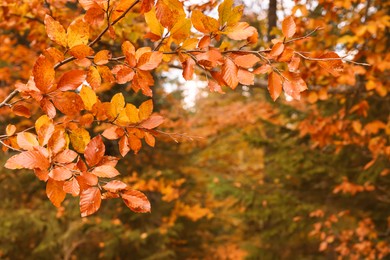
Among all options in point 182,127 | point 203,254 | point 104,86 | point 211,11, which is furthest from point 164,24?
point 203,254

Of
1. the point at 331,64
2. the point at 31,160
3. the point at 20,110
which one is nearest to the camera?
the point at 31,160

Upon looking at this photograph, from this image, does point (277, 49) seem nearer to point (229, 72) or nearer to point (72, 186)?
point (229, 72)

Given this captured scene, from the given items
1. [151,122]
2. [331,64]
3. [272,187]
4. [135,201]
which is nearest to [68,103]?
[151,122]

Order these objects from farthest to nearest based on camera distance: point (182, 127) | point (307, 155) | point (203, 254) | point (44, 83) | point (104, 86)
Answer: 1. point (203, 254)
2. point (182, 127)
3. point (307, 155)
4. point (104, 86)
5. point (44, 83)

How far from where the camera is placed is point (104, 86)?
515 cm

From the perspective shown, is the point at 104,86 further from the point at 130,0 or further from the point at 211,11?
the point at 130,0

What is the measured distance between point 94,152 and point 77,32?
1.15 feet

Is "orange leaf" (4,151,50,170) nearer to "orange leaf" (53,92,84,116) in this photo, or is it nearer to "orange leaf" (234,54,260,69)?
"orange leaf" (53,92,84,116)

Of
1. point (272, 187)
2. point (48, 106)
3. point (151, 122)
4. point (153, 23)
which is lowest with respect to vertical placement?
point (272, 187)

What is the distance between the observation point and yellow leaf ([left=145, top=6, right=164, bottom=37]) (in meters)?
1.17

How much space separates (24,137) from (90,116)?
0.25m

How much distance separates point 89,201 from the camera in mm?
1070

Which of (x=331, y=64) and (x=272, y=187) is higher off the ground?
(x=331, y=64)

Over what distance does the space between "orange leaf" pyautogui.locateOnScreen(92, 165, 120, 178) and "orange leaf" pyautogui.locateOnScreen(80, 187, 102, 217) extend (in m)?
0.04
